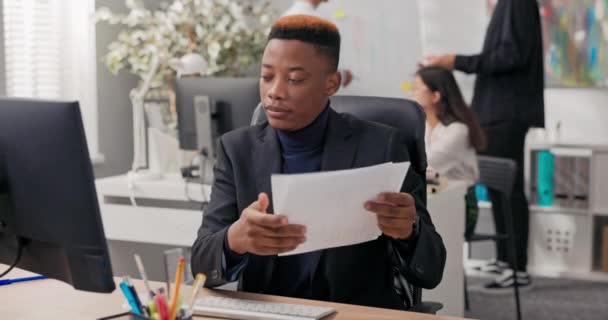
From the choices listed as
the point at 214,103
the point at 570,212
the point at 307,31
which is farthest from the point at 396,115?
the point at 570,212

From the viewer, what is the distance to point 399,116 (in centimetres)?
197

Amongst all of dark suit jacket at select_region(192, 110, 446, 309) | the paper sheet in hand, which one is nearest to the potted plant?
dark suit jacket at select_region(192, 110, 446, 309)

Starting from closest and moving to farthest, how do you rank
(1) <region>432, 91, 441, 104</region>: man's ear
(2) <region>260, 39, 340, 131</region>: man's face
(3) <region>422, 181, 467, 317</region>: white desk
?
(2) <region>260, 39, 340, 131</region>: man's face → (3) <region>422, 181, 467, 317</region>: white desk → (1) <region>432, 91, 441, 104</region>: man's ear

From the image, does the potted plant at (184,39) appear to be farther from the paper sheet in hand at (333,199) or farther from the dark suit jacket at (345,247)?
the paper sheet in hand at (333,199)

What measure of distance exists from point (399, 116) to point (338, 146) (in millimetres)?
264

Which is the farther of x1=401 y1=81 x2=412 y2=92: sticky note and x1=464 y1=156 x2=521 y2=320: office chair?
x1=401 y1=81 x2=412 y2=92: sticky note

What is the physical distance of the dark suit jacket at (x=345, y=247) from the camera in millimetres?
1711

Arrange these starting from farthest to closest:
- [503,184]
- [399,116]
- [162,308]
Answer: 1. [503,184]
2. [399,116]
3. [162,308]

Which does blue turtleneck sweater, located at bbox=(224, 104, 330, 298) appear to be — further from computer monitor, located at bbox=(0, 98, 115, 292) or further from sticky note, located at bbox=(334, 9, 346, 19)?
sticky note, located at bbox=(334, 9, 346, 19)

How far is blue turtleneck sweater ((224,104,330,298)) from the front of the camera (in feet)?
5.70

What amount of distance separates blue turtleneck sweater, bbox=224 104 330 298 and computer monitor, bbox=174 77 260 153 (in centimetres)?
143

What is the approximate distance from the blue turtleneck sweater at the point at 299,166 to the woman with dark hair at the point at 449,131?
6.51 ft

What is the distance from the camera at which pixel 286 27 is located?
1721 millimetres

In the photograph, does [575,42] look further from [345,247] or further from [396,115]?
[345,247]
